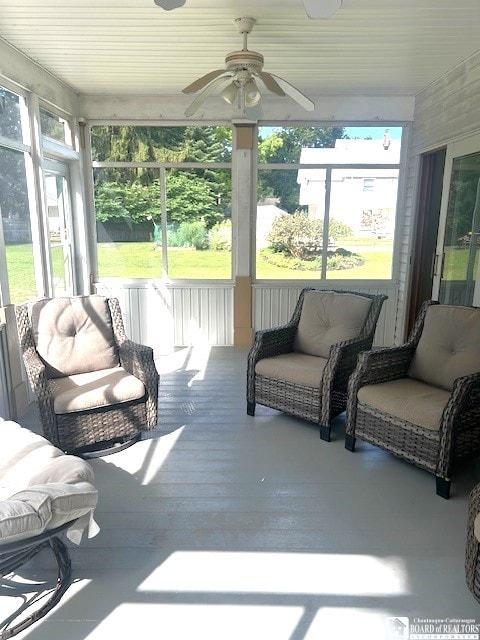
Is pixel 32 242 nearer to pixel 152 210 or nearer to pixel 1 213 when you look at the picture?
pixel 1 213

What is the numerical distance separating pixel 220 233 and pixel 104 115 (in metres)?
1.81

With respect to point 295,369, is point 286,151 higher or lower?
higher

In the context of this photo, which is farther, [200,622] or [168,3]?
[168,3]

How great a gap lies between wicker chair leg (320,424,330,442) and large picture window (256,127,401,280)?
2.55 meters

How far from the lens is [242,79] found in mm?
2955

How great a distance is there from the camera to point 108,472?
105 inches

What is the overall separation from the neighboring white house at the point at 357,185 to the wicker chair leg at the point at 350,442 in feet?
9.78

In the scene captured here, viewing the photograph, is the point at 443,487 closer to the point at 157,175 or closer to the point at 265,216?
the point at 265,216

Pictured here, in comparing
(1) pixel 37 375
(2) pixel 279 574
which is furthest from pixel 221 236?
(2) pixel 279 574

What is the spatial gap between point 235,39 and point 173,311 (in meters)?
2.94

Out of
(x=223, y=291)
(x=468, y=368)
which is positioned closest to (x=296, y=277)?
(x=223, y=291)

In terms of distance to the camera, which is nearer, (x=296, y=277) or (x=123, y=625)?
(x=123, y=625)

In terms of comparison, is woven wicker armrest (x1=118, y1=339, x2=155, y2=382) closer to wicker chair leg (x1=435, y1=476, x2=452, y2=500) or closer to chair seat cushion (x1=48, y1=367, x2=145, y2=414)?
chair seat cushion (x1=48, y1=367, x2=145, y2=414)

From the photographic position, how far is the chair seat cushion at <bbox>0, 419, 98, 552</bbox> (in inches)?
58.3
